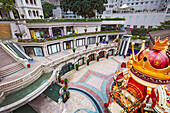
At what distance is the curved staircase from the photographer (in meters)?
17.2

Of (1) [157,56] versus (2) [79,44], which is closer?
(1) [157,56]

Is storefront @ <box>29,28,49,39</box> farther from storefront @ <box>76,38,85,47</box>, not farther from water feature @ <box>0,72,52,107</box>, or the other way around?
water feature @ <box>0,72,52,107</box>

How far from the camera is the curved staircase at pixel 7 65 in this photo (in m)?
17.2

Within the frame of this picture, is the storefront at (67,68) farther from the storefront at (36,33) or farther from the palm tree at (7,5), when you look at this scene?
the palm tree at (7,5)

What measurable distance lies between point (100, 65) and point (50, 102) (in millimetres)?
19298

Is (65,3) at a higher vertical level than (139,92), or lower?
higher

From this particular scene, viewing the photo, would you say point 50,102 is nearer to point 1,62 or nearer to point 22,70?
point 22,70

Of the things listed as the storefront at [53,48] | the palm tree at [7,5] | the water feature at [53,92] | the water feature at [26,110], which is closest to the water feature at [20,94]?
the water feature at [53,92]

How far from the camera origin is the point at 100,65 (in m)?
30.0

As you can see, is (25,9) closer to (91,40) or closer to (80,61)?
(91,40)

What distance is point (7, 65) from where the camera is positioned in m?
18.9

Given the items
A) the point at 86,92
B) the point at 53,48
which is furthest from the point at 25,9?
the point at 86,92

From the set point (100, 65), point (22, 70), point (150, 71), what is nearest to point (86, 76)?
point (100, 65)

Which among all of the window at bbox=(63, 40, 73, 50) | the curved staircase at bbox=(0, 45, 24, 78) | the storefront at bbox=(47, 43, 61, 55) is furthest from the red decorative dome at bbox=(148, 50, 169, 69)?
the window at bbox=(63, 40, 73, 50)
